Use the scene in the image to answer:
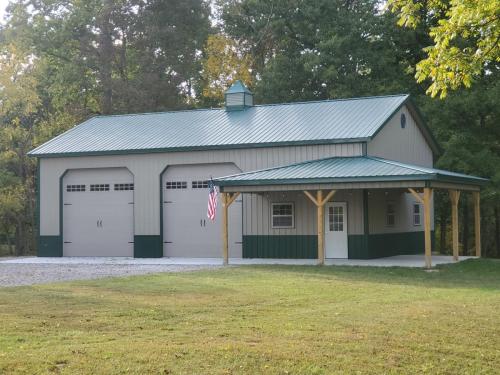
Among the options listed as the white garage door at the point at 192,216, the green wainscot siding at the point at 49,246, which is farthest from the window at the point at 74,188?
the white garage door at the point at 192,216

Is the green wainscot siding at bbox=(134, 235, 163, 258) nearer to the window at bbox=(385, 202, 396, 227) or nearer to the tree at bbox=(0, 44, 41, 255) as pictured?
the window at bbox=(385, 202, 396, 227)

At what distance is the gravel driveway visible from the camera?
62.8 feet

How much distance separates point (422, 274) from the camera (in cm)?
1981

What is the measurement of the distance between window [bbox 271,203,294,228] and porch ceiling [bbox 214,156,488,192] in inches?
70.1

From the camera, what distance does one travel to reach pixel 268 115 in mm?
28844

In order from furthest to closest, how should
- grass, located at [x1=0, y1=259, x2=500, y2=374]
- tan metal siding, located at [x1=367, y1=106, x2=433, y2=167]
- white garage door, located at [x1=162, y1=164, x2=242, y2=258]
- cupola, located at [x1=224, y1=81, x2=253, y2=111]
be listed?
cupola, located at [x1=224, y1=81, x2=253, y2=111] → white garage door, located at [x1=162, y1=164, x2=242, y2=258] → tan metal siding, located at [x1=367, y1=106, x2=433, y2=167] → grass, located at [x1=0, y1=259, x2=500, y2=374]

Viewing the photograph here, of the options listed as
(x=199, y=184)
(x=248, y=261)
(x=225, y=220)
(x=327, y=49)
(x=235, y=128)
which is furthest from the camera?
(x=327, y=49)

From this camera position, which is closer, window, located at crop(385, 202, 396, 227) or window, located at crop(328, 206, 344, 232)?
window, located at crop(328, 206, 344, 232)

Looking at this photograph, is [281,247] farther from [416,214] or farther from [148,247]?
[416,214]

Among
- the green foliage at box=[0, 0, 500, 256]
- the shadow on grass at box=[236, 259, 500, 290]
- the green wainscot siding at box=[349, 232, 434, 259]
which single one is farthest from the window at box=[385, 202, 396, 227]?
the green foliage at box=[0, 0, 500, 256]

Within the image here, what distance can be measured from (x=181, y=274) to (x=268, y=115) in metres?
10.4

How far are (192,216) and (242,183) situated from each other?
4714 mm

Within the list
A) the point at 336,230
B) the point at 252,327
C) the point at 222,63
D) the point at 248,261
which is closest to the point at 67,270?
the point at 248,261

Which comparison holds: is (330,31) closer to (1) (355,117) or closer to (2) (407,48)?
(2) (407,48)
